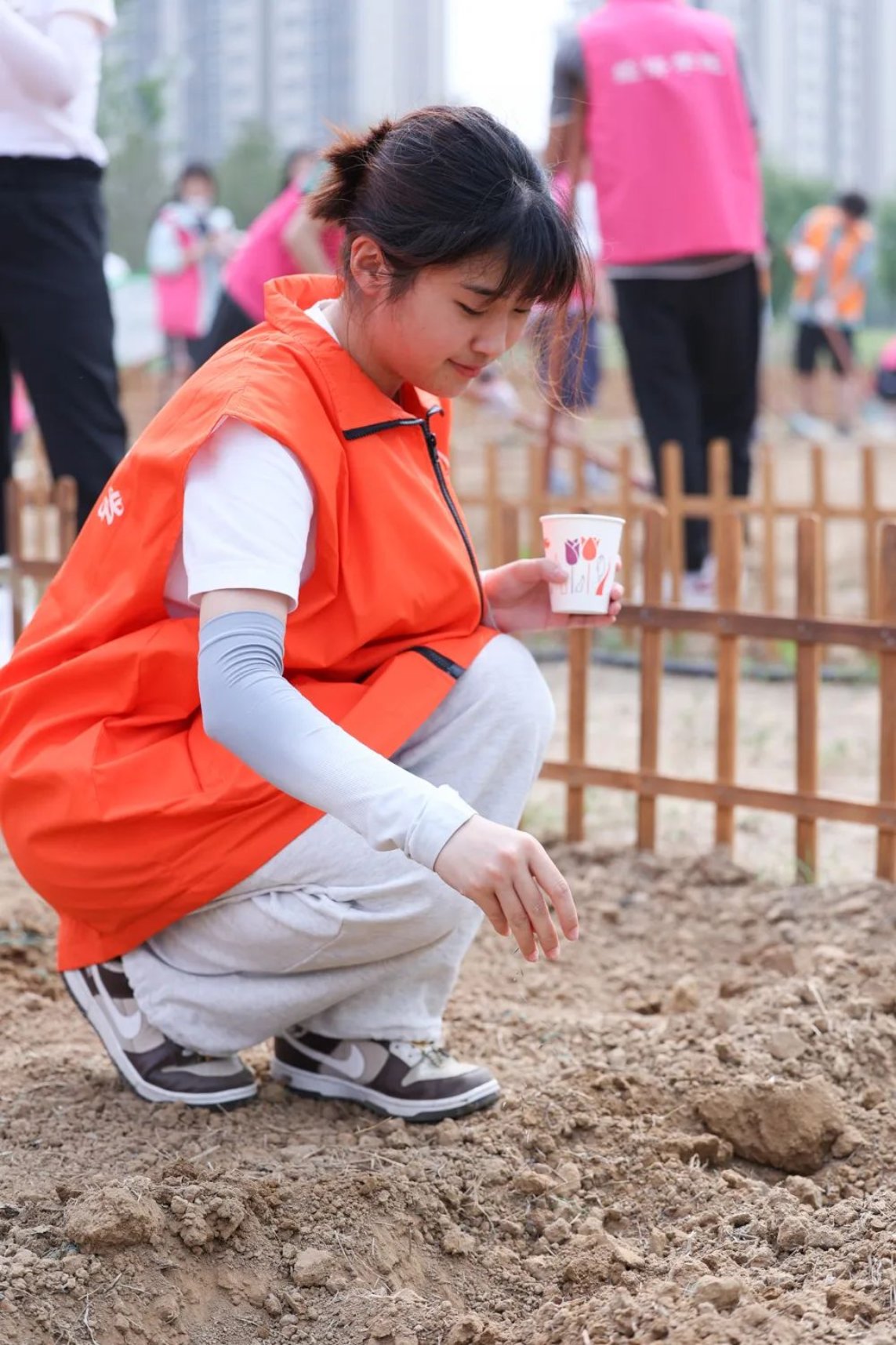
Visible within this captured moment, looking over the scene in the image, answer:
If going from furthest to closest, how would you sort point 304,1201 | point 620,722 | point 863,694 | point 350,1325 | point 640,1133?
point 863,694 < point 620,722 < point 640,1133 < point 304,1201 < point 350,1325

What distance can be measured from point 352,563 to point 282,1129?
76 cm

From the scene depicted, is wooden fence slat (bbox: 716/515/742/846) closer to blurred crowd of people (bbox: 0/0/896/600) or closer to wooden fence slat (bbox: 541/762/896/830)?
wooden fence slat (bbox: 541/762/896/830)

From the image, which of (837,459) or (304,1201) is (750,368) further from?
(837,459)

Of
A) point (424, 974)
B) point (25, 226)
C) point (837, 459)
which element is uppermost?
point (25, 226)

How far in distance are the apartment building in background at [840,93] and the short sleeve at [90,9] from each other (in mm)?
75700

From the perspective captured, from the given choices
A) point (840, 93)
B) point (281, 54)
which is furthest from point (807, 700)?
point (840, 93)

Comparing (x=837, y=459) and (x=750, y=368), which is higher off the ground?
(x=750, y=368)

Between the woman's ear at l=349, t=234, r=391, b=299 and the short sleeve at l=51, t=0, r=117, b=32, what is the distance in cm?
139

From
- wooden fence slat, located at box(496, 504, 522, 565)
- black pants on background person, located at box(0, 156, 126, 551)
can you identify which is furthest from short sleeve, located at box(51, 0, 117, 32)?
wooden fence slat, located at box(496, 504, 522, 565)

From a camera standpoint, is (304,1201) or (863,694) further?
(863,694)

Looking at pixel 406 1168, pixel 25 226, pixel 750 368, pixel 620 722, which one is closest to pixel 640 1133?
pixel 406 1168

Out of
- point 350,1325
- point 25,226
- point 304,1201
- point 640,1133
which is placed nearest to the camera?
point 350,1325

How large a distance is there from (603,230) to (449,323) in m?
3.00

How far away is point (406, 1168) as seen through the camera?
1867 mm
